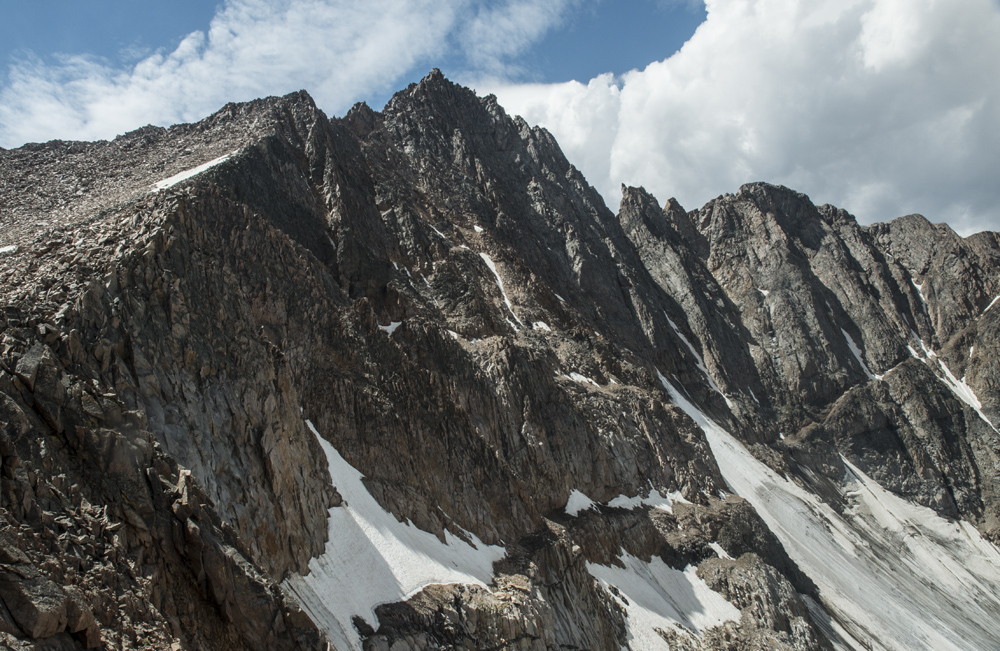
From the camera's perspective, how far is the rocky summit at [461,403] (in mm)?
13703

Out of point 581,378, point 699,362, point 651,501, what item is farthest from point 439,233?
point 699,362

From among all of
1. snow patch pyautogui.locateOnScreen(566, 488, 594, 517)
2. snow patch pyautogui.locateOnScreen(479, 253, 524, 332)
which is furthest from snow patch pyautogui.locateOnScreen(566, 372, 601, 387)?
snow patch pyautogui.locateOnScreen(566, 488, 594, 517)

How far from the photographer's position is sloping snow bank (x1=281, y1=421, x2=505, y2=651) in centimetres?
2155

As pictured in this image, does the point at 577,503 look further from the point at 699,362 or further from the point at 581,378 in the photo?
the point at 699,362

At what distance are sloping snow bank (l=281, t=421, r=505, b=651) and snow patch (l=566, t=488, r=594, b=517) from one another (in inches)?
442

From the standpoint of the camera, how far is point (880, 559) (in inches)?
2559

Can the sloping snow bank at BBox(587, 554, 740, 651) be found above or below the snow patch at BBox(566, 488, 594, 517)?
below

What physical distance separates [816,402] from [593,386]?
5167cm

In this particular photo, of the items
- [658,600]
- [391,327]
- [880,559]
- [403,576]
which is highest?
[391,327]

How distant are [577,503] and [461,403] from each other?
11.2 m

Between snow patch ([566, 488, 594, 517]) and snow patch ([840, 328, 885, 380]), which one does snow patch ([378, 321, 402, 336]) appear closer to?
snow patch ([566, 488, 594, 517])

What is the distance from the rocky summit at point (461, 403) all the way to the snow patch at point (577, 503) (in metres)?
0.21

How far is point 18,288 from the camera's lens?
1862 cm

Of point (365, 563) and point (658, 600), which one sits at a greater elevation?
point (365, 563)
